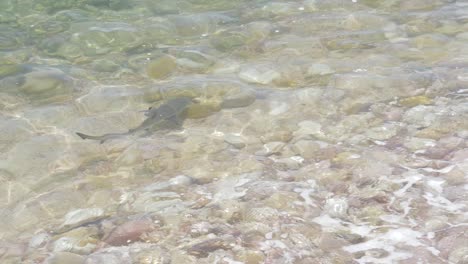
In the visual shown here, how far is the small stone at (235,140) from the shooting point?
476cm

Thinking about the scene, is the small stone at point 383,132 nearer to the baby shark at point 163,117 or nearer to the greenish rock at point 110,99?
the baby shark at point 163,117

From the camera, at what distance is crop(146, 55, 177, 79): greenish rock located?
6.00 meters

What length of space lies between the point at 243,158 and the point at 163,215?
2.89ft

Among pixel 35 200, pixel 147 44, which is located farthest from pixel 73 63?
pixel 35 200

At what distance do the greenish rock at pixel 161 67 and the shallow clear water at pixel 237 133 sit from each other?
0.02 meters

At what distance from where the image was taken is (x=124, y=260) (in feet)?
11.7

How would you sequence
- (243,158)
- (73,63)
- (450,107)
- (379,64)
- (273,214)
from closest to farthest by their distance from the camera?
(273,214), (243,158), (450,107), (379,64), (73,63)

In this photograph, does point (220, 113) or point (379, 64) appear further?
point (379, 64)

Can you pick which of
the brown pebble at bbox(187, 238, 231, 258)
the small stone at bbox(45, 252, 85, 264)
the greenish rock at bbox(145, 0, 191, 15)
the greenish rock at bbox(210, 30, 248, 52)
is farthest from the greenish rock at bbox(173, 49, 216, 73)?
the small stone at bbox(45, 252, 85, 264)

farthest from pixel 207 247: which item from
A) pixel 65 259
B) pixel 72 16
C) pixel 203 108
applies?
pixel 72 16

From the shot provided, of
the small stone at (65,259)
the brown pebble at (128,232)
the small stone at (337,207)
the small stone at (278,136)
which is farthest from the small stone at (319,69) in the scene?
the small stone at (65,259)

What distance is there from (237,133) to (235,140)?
117mm

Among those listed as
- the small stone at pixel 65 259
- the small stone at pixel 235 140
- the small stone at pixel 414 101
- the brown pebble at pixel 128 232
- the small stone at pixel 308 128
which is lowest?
the small stone at pixel 65 259

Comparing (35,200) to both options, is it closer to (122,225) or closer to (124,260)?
(122,225)
